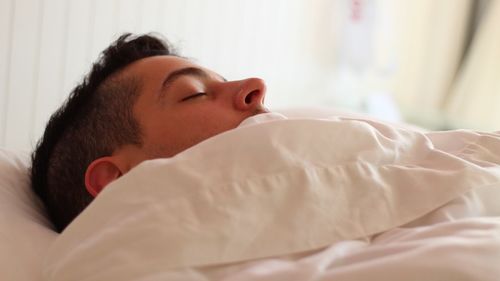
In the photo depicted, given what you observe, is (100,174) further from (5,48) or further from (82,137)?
(5,48)

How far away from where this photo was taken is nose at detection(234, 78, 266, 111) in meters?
1.04

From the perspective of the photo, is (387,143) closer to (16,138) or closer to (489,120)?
(16,138)

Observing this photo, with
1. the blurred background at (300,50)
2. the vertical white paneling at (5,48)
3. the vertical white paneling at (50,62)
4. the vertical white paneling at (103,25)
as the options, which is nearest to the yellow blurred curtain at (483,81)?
the blurred background at (300,50)

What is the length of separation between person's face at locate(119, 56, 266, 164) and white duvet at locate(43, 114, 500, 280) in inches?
8.4

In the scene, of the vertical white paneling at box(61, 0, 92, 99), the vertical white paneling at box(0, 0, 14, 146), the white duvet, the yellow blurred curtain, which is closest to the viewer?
the white duvet

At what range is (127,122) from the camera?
1023 mm

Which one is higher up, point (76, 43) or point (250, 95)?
point (250, 95)

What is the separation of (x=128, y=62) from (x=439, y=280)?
2.38ft

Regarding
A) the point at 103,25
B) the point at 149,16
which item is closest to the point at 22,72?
the point at 103,25

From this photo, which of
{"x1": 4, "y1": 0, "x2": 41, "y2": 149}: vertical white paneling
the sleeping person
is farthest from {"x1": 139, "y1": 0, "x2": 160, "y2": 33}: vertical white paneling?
the sleeping person

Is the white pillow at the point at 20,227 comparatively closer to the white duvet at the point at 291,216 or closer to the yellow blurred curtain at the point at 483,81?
the white duvet at the point at 291,216

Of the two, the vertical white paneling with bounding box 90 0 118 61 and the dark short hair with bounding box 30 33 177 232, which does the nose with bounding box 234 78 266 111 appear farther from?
the vertical white paneling with bounding box 90 0 118 61

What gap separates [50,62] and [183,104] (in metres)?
0.86

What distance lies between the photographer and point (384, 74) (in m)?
2.58
